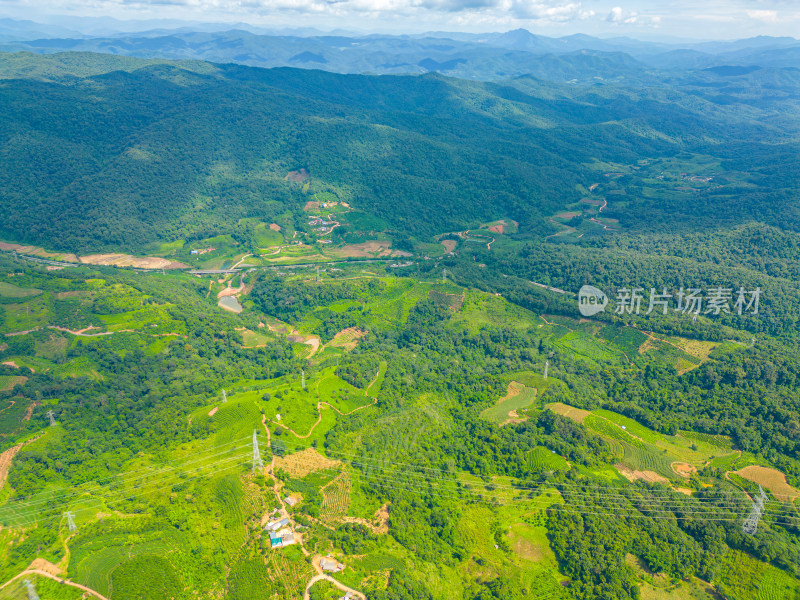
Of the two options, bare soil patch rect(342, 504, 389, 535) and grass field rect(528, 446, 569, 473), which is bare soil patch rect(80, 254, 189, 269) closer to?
bare soil patch rect(342, 504, 389, 535)

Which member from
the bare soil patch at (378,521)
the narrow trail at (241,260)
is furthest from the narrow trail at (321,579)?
the narrow trail at (241,260)

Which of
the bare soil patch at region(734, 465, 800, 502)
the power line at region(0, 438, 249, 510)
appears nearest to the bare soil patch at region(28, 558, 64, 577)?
the power line at region(0, 438, 249, 510)

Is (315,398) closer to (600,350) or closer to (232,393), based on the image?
(232,393)

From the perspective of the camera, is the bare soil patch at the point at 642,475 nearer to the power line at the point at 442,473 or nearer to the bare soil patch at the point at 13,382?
the power line at the point at 442,473

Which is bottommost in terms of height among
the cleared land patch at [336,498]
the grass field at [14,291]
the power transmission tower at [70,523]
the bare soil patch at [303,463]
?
the cleared land patch at [336,498]

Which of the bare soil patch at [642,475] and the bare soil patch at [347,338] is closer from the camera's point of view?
the bare soil patch at [642,475]

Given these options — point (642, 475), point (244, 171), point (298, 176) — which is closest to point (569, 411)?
point (642, 475)
